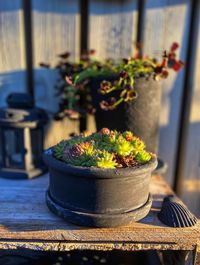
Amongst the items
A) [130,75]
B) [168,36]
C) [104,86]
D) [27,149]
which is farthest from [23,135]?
[168,36]

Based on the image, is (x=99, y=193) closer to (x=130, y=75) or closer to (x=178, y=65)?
(x=130, y=75)

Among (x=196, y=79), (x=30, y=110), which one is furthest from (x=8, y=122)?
(x=196, y=79)

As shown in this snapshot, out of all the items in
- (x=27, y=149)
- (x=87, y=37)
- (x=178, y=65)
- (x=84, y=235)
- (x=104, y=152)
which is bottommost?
(x=84, y=235)

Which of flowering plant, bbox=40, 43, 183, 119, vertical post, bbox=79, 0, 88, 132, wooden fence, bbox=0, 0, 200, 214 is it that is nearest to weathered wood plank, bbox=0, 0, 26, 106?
wooden fence, bbox=0, 0, 200, 214

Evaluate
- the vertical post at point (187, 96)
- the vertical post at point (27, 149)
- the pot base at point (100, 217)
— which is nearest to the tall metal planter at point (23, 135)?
the vertical post at point (27, 149)

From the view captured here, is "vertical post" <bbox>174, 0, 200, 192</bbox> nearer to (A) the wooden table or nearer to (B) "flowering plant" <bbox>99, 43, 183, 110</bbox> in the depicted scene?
(B) "flowering plant" <bbox>99, 43, 183, 110</bbox>

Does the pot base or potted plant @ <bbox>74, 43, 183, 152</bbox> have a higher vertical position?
potted plant @ <bbox>74, 43, 183, 152</bbox>
